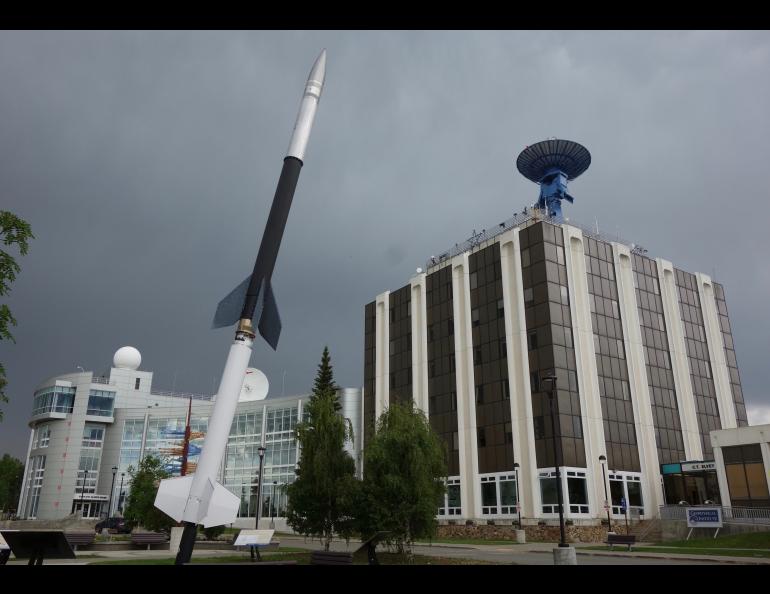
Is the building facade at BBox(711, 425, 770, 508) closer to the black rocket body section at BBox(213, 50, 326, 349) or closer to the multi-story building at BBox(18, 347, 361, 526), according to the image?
the black rocket body section at BBox(213, 50, 326, 349)

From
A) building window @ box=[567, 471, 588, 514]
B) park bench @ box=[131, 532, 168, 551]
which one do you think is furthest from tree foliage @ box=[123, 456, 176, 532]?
building window @ box=[567, 471, 588, 514]

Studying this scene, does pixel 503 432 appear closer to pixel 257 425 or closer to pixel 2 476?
pixel 257 425

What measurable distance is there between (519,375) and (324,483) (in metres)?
29.5

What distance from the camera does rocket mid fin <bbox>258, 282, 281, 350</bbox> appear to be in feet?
67.6

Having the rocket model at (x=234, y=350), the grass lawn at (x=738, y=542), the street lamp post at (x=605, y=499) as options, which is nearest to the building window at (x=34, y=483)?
the street lamp post at (x=605, y=499)

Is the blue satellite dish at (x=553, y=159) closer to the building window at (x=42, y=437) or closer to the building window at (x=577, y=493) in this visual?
the building window at (x=577, y=493)

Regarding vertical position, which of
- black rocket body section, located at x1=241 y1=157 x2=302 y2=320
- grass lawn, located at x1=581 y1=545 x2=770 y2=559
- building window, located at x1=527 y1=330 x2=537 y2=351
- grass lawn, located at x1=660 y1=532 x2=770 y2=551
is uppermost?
building window, located at x1=527 y1=330 x2=537 y2=351

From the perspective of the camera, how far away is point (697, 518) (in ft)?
121

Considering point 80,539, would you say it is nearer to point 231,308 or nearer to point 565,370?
point 231,308

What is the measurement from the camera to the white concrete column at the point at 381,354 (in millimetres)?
67438

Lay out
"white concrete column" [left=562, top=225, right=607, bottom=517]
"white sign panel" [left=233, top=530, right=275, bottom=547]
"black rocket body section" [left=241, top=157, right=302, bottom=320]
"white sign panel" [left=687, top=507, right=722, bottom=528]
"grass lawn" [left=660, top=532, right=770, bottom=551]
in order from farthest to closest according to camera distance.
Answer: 1. "white concrete column" [left=562, top=225, right=607, bottom=517]
2. "white sign panel" [left=687, top=507, right=722, bottom=528]
3. "grass lawn" [left=660, top=532, right=770, bottom=551]
4. "white sign panel" [left=233, top=530, right=275, bottom=547]
5. "black rocket body section" [left=241, top=157, right=302, bottom=320]

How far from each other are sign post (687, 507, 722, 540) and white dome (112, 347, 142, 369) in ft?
274
